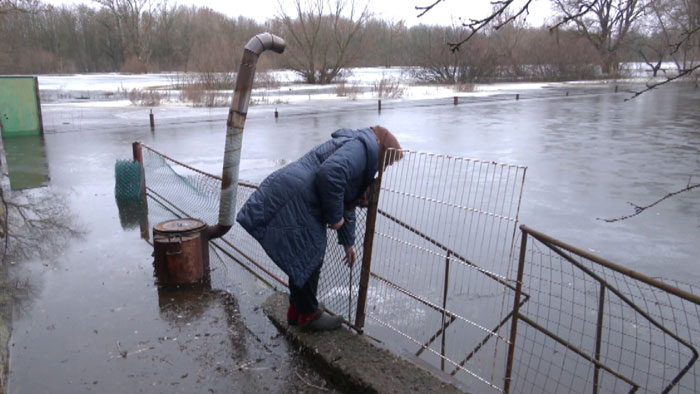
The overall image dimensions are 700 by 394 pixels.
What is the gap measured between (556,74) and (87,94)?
152ft

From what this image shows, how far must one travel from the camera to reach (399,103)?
30.4 m

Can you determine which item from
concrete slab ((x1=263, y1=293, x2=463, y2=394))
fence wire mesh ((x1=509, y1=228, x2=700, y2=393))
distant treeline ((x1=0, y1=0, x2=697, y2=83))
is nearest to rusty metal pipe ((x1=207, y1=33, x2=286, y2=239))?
concrete slab ((x1=263, y1=293, x2=463, y2=394))

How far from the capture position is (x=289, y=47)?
165ft

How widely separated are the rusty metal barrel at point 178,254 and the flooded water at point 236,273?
0.22 meters

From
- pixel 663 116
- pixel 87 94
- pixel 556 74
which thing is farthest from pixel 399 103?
pixel 556 74

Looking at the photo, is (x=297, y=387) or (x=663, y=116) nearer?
→ (x=297, y=387)

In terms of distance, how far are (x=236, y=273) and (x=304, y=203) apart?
2471 millimetres

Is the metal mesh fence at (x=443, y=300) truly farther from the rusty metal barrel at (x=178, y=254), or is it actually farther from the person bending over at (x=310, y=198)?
the rusty metal barrel at (x=178, y=254)

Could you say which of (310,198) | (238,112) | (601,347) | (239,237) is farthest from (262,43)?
Answer: (601,347)

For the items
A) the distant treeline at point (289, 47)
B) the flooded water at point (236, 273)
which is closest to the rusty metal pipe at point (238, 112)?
the flooded water at point (236, 273)

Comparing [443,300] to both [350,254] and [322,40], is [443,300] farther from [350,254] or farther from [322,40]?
[322,40]

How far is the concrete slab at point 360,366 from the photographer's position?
3.40 metres

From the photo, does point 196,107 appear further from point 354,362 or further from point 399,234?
point 354,362

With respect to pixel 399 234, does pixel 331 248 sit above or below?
above
